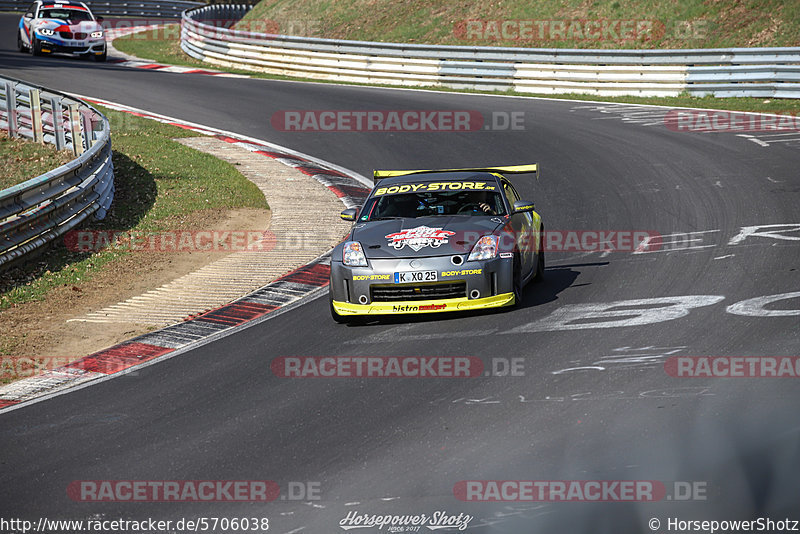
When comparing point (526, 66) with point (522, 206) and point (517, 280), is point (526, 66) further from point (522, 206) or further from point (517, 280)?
point (517, 280)

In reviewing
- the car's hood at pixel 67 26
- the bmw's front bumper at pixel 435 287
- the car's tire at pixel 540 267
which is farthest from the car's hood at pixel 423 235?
the car's hood at pixel 67 26

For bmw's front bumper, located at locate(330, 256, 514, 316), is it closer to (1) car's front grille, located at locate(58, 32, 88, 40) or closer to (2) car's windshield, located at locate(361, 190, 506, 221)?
(2) car's windshield, located at locate(361, 190, 506, 221)

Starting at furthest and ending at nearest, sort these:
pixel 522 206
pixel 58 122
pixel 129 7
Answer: pixel 129 7 < pixel 58 122 < pixel 522 206

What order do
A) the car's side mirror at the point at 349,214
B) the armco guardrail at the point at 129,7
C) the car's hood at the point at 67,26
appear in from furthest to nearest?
1. the armco guardrail at the point at 129,7
2. the car's hood at the point at 67,26
3. the car's side mirror at the point at 349,214

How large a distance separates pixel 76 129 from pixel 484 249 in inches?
414

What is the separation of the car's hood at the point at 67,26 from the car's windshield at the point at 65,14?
0.66 ft

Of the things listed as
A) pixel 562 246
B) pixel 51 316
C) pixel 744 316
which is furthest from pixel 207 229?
pixel 744 316

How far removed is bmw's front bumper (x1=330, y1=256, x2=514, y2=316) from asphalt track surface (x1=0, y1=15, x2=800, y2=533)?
0.19 meters

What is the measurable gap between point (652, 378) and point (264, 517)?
3.15 metres

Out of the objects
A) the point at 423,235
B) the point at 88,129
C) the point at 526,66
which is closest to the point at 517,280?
the point at 423,235

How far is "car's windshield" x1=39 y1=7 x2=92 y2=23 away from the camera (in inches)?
1280

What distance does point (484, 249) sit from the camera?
947cm

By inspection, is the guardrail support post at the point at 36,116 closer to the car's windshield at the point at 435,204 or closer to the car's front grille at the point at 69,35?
the car's windshield at the point at 435,204

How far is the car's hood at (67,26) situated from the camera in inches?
1267
